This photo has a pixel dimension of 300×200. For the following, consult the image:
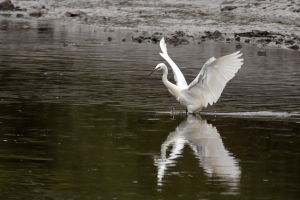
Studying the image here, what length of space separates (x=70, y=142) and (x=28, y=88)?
17.9ft

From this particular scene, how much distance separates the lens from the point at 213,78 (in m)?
12.1

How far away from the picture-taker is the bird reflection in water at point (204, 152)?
748 cm

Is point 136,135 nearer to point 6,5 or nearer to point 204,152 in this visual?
point 204,152

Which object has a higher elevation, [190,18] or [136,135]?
[190,18]

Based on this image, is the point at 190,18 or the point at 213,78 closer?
the point at 213,78

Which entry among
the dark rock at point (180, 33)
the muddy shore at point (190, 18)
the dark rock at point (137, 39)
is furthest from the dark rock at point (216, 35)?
the dark rock at point (137, 39)

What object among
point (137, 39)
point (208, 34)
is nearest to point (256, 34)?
point (208, 34)

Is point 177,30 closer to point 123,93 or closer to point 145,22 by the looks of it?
point 145,22

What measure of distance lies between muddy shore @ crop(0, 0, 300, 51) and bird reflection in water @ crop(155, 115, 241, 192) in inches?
646

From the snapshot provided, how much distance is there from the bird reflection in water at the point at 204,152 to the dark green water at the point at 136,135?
0.04 feet

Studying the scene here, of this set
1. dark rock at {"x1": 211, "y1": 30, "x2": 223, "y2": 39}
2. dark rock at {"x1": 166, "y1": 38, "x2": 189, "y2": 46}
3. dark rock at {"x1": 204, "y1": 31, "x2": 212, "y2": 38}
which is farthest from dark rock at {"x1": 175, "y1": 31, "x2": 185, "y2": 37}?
dark rock at {"x1": 166, "y1": 38, "x2": 189, "y2": 46}

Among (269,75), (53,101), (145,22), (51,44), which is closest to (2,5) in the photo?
(145,22)

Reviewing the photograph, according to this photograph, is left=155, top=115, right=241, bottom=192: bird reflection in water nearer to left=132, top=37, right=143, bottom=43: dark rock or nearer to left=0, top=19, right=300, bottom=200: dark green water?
left=0, top=19, right=300, bottom=200: dark green water

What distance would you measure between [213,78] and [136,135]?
9.97 ft
